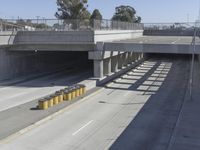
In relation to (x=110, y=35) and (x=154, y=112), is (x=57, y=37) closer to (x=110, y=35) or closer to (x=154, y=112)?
(x=110, y=35)

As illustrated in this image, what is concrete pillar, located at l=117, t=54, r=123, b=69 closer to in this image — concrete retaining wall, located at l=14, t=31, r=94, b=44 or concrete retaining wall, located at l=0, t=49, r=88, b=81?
concrete retaining wall, located at l=14, t=31, r=94, b=44

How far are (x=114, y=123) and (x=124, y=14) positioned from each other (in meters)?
123

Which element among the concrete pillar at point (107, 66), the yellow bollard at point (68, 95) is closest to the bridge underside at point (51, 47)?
the concrete pillar at point (107, 66)

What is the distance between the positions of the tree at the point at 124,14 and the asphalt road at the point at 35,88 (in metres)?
90.1

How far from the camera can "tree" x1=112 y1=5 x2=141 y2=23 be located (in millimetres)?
144250

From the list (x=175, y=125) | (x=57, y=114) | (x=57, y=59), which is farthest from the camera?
(x=57, y=59)

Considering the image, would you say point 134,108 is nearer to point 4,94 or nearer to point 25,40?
point 4,94

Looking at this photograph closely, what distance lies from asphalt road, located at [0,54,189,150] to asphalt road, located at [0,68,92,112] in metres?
5.31

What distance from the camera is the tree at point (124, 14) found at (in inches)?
5679

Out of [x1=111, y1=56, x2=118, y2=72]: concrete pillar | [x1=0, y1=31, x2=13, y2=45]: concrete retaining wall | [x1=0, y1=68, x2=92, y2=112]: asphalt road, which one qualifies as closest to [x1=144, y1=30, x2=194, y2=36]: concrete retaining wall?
[x1=0, y1=68, x2=92, y2=112]: asphalt road

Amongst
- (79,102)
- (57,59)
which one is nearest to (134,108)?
(79,102)

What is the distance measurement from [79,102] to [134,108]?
190 inches

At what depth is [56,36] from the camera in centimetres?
4781

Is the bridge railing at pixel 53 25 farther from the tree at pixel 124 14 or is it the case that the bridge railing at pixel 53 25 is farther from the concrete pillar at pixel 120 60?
the tree at pixel 124 14
